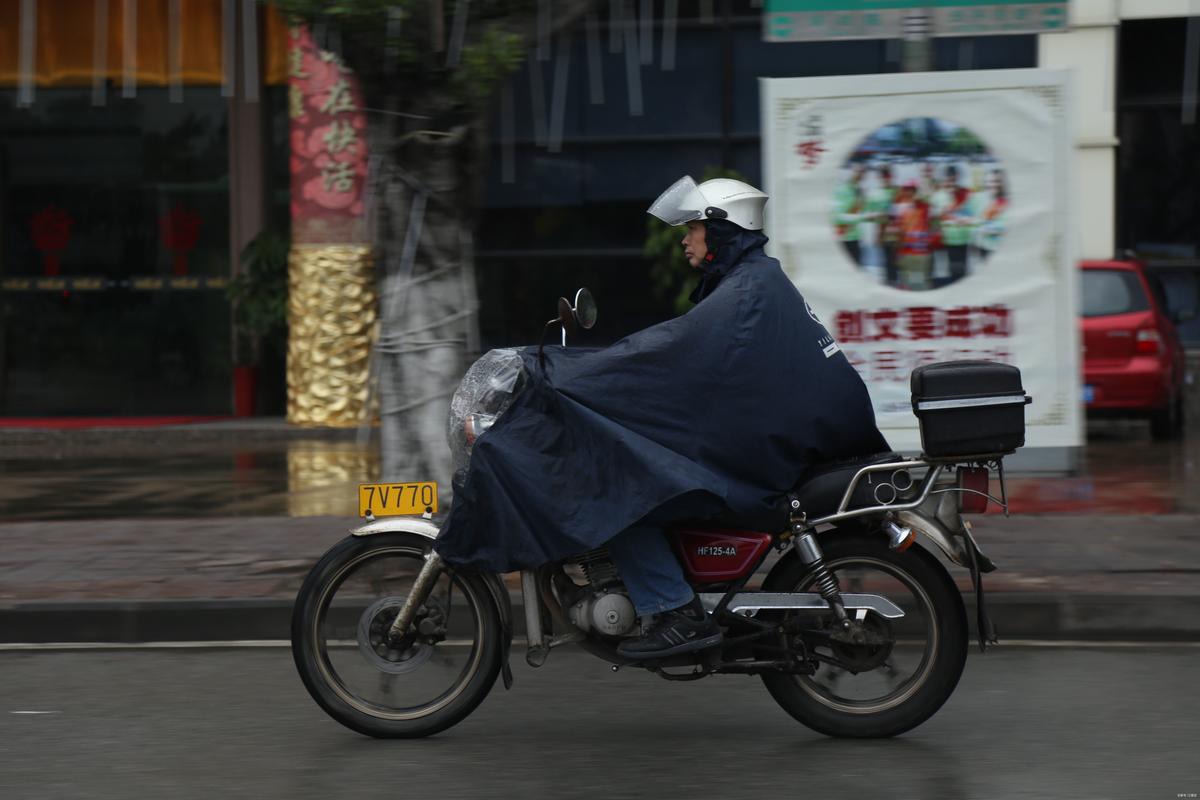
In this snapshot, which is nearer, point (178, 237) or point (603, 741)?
point (603, 741)

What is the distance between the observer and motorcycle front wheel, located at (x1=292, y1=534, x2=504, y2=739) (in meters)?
5.59

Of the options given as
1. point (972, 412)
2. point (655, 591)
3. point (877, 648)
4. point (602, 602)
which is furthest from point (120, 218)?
point (972, 412)

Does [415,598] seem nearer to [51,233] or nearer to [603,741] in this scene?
[603,741]

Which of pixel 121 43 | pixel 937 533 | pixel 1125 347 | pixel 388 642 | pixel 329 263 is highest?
pixel 121 43

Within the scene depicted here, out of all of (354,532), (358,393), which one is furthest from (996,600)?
(358,393)

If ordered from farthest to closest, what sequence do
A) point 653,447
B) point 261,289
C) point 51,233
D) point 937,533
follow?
point 51,233 < point 261,289 < point 937,533 < point 653,447

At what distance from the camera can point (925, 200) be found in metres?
9.76

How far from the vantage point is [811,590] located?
5.50 metres

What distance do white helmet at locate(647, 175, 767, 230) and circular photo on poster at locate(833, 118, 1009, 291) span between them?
4346 millimetres

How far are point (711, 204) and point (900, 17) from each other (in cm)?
426

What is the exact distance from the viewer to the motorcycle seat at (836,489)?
5.43m

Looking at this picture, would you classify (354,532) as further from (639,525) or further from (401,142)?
(401,142)

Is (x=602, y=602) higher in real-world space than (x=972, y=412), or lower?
lower

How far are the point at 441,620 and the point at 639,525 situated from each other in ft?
2.48
